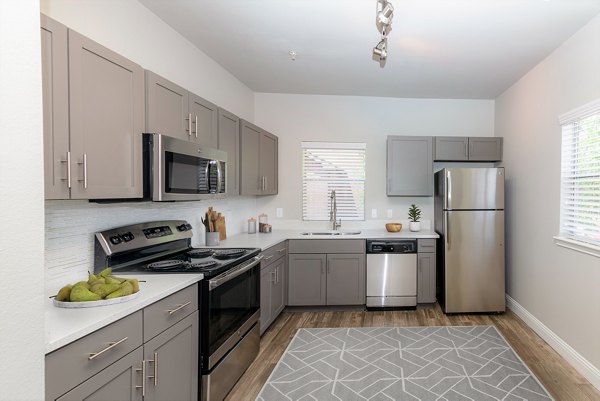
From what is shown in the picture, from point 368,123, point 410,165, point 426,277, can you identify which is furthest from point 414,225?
point 368,123

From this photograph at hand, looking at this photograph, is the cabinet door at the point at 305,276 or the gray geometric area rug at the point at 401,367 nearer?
the gray geometric area rug at the point at 401,367

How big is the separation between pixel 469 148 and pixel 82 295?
4233 mm

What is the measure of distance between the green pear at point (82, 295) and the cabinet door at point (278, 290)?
6.60 ft

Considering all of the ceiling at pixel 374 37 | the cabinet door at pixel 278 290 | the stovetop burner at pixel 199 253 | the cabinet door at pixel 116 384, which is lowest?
the cabinet door at pixel 278 290

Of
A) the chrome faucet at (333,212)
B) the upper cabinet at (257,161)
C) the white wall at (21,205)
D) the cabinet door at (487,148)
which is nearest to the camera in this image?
→ the white wall at (21,205)

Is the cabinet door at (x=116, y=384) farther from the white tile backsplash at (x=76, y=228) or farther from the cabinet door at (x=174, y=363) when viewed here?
the white tile backsplash at (x=76, y=228)

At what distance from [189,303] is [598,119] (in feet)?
10.5

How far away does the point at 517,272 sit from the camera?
363cm

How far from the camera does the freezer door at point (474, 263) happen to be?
364cm

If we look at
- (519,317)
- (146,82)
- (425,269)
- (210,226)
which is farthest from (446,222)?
(146,82)

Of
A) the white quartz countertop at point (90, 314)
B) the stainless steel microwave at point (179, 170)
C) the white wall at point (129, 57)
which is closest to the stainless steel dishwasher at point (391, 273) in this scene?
the white wall at point (129, 57)

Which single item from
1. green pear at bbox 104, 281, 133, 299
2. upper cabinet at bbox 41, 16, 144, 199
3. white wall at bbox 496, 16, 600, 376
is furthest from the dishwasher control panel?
green pear at bbox 104, 281, 133, 299

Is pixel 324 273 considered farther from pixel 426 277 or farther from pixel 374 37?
pixel 374 37

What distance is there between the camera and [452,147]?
406 centimetres
